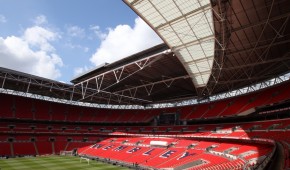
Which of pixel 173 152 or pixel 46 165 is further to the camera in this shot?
pixel 173 152

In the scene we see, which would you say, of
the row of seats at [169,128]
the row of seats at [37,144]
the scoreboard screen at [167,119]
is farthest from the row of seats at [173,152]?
the scoreboard screen at [167,119]

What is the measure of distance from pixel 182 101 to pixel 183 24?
37249 mm

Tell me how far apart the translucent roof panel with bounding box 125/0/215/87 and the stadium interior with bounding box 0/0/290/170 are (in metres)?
0.11

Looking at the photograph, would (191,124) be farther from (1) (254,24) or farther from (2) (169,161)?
(1) (254,24)

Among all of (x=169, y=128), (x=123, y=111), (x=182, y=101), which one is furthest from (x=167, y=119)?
(x=123, y=111)

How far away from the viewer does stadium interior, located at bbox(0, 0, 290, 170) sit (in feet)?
78.6

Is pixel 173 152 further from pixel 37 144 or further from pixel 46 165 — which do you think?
pixel 37 144

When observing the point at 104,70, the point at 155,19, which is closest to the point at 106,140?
the point at 104,70

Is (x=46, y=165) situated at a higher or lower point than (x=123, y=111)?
lower

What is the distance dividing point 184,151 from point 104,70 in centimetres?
1775

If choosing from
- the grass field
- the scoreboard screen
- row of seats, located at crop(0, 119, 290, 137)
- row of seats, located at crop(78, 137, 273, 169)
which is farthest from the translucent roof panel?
the scoreboard screen

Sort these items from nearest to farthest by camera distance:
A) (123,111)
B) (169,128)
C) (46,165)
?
(46,165) < (169,128) < (123,111)

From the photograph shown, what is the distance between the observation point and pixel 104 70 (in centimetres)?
3953

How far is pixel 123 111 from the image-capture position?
68.1m
